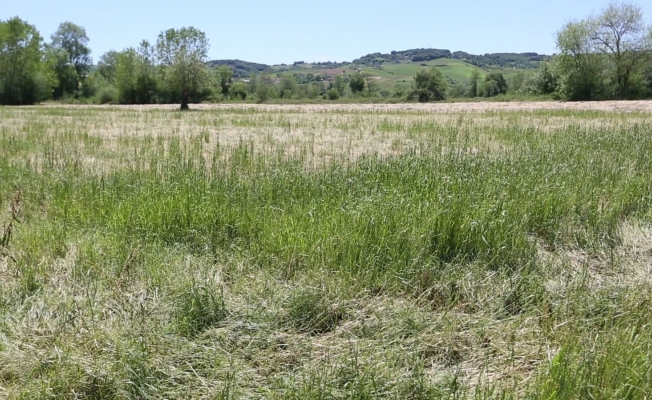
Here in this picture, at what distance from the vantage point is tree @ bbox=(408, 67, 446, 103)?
→ 65750 millimetres

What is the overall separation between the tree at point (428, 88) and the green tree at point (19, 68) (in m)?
55.9

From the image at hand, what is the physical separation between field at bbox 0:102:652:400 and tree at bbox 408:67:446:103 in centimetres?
6194

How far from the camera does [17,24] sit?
211 feet

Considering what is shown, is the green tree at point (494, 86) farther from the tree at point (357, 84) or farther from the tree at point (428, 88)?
the tree at point (357, 84)

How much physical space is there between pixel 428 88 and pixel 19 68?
60.4 m

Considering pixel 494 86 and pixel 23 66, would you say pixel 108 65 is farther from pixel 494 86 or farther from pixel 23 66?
pixel 494 86

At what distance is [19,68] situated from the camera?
63.5 m

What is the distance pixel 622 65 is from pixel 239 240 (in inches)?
2730

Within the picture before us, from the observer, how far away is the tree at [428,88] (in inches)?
2589

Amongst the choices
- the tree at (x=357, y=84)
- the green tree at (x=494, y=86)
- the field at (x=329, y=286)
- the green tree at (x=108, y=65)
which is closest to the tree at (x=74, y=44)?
the green tree at (x=108, y=65)

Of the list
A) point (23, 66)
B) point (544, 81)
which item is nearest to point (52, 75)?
point (23, 66)

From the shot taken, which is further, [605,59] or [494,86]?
[494,86]

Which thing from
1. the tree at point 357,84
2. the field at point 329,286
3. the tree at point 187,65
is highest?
the tree at point 357,84

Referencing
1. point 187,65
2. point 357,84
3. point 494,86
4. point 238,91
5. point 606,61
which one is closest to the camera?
point 187,65
